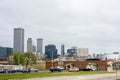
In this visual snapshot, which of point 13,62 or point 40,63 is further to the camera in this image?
point 40,63

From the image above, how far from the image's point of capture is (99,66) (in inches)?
5610

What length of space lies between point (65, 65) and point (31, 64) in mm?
14566

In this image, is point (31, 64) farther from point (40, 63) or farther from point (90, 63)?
point (90, 63)

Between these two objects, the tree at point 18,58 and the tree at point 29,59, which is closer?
the tree at point 18,58

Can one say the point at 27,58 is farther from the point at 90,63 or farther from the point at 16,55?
the point at 90,63

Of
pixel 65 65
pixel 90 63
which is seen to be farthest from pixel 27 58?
pixel 90 63

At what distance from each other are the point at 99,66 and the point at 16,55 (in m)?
34.9

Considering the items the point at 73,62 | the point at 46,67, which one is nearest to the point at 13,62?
the point at 46,67

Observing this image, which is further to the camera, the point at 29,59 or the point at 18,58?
the point at 29,59

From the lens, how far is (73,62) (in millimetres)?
146250

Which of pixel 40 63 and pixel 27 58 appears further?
pixel 40 63

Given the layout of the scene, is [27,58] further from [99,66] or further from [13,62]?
[99,66]

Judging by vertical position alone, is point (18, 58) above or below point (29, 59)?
above

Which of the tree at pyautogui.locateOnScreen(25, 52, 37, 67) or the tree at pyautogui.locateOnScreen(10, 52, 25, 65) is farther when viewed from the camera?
the tree at pyautogui.locateOnScreen(25, 52, 37, 67)
